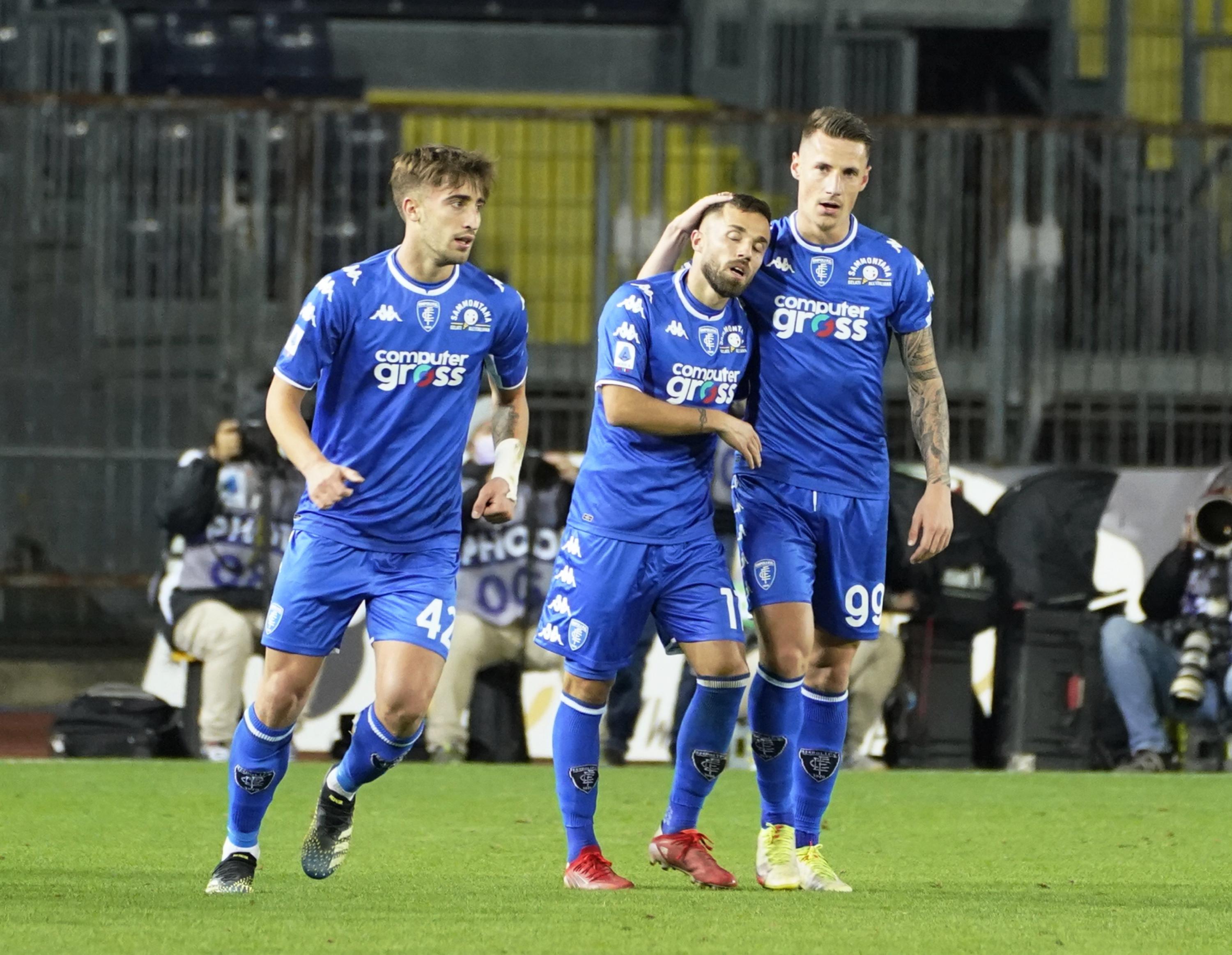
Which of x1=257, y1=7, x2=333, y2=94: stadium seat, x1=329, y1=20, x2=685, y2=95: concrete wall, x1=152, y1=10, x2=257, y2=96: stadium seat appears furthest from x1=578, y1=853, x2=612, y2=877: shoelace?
x1=329, y1=20, x2=685, y2=95: concrete wall

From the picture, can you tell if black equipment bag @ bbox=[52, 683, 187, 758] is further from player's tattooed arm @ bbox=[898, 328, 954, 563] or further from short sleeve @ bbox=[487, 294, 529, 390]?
player's tattooed arm @ bbox=[898, 328, 954, 563]

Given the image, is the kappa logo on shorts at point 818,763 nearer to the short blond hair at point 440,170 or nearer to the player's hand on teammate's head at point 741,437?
the player's hand on teammate's head at point 741,437

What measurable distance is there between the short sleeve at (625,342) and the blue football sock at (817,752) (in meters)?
1.13

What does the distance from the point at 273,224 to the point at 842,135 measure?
27.3 feet

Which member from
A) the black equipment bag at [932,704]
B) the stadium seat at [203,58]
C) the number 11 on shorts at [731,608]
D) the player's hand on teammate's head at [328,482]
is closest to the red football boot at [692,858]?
the number 11 on shorts at [731,608]

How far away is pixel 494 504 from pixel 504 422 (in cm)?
44

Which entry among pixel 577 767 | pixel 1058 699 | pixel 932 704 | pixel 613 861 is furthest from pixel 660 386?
pixel 1058 699

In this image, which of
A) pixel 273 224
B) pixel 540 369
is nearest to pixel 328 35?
pixel 273 224

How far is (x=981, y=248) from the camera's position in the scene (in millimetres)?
12969

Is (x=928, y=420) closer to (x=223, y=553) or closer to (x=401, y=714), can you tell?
(x=401, y=714)

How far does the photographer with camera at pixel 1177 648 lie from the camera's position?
11281 mm

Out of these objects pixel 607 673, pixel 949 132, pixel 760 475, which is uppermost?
pixel 949 132

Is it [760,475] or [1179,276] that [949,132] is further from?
[760,475]

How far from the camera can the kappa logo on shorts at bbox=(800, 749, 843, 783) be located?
260 inches
